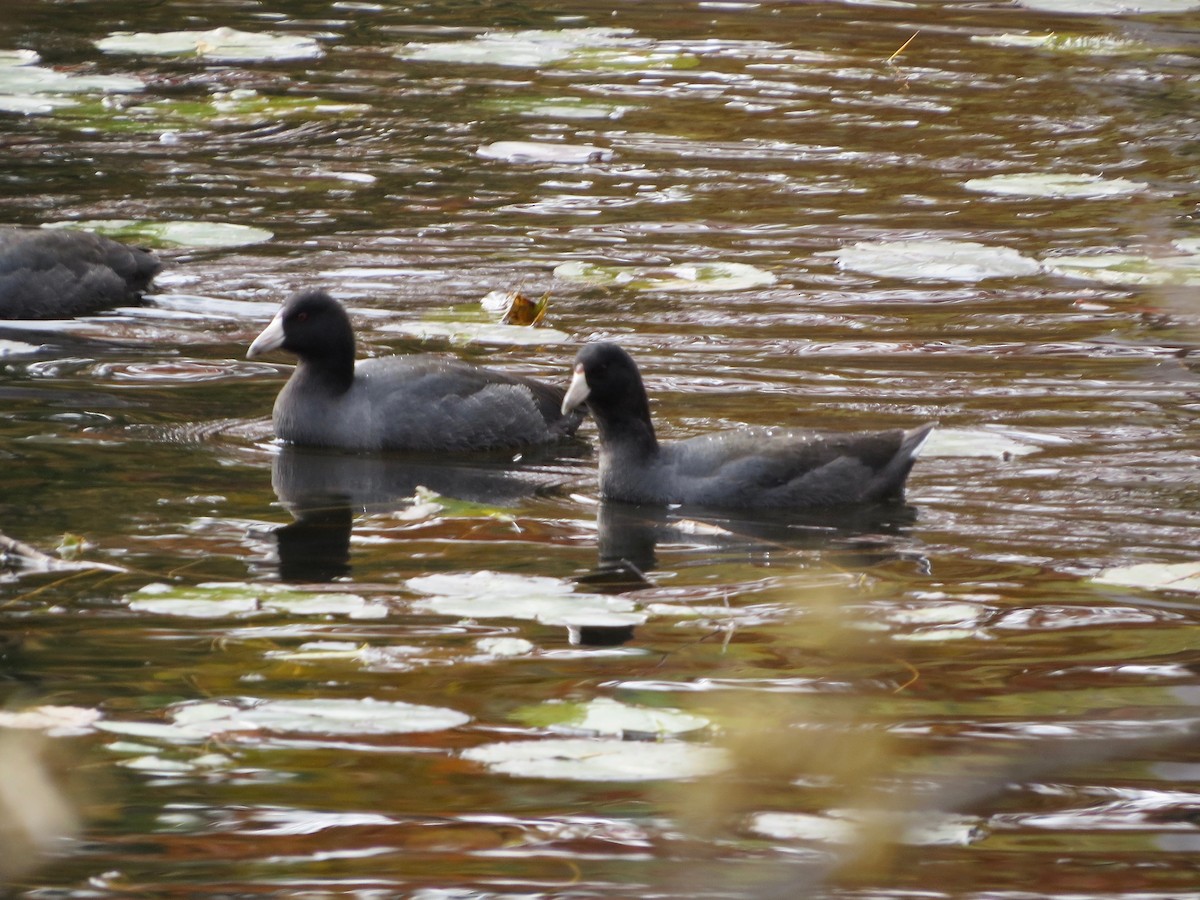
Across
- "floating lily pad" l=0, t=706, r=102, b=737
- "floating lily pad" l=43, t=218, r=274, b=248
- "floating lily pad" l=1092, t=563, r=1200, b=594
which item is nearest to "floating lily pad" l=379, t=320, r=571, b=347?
"floating lily pad" l=43, t=218, r=274, b=248

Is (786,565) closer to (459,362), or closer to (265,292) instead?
(459,362)

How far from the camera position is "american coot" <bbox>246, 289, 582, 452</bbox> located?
7836 mm

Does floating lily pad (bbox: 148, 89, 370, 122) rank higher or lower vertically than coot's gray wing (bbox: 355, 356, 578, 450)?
higher

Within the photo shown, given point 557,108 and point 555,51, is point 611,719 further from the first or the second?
point 555,51

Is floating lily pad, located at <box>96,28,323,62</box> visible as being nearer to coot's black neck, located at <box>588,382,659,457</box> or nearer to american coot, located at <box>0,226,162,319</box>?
american coot, located at <box>0,226,162,319</box>

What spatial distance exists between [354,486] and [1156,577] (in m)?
3.00

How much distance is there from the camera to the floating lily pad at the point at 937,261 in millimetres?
10055

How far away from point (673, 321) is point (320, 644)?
435cm

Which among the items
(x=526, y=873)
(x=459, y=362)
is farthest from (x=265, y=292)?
(x=526, y=873)

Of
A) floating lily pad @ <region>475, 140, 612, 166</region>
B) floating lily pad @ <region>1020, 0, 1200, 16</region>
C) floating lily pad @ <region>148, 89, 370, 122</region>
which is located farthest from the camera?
floating lily pad @ <region>1020, 0, 1200, 16</region>

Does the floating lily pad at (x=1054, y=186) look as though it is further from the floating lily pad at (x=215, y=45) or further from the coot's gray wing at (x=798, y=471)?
the floating lily pad at (x=215, y=45)

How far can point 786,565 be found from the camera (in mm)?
6379

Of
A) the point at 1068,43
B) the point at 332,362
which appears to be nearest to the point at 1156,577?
the point at 332,362

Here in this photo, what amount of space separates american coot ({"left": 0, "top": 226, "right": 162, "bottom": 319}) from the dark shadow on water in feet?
7.26
